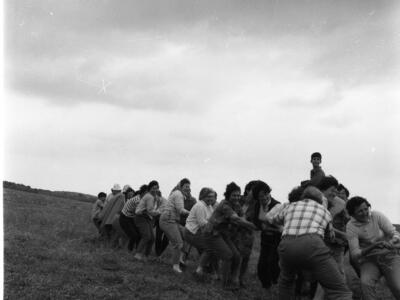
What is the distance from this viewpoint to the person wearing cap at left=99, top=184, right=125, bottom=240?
1305 cm

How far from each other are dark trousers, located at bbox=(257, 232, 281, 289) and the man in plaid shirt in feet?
7.56

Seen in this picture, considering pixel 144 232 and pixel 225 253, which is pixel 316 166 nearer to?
pixel 225 253

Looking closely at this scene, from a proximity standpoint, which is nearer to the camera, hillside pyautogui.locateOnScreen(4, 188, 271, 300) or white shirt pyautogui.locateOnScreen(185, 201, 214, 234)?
hillside pyautogui.locateOnScreen(4, 188, 271, 300)

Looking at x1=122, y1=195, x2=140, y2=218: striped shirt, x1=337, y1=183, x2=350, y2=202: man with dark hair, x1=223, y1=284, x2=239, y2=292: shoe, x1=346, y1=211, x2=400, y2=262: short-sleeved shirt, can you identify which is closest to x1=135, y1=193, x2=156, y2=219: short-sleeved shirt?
x1=122, y1=195, x2=140, y2=218: striped shirt

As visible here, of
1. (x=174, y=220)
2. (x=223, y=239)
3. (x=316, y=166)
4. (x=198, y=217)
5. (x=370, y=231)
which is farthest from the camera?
(x=174, y=220)

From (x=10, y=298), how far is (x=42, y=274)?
1.39 meters

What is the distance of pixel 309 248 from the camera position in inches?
227

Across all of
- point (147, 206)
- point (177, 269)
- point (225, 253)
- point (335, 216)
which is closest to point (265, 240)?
point (225, 253)

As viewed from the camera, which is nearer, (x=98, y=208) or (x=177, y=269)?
(x=177, y=269)

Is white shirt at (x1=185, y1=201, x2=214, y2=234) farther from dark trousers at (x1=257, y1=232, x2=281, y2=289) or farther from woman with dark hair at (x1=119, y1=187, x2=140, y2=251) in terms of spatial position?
woman with dark hair at (x1=119, y1=187, x2=140, y2=251)

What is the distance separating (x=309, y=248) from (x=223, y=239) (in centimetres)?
298

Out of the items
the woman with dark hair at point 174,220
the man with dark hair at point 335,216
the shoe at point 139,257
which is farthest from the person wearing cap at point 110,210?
the man with dark hair at point 335,216

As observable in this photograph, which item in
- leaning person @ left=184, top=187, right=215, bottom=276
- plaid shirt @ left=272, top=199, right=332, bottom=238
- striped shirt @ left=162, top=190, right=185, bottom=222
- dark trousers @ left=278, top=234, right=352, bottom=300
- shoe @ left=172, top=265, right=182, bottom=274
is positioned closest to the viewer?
dark trousers @ left=278, top=234, right=352, bottom=300

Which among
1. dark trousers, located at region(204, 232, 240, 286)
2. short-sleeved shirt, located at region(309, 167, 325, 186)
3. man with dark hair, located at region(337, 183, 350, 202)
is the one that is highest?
short-sleeved shirt, located at region(309, 167, 325, 186)
